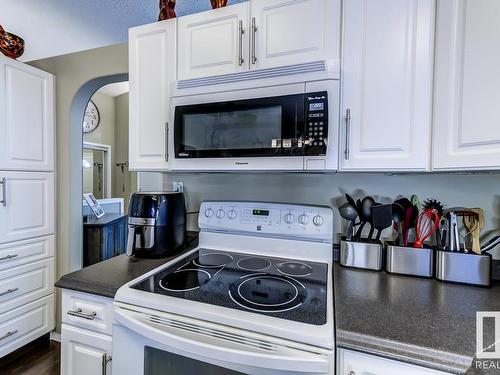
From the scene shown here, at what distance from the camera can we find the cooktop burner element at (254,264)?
122 cm

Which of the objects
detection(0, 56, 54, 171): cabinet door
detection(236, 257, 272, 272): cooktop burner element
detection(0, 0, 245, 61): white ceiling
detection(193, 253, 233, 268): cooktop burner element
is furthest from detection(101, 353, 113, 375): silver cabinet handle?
detection(0, 0, 245, 61): white ceiling

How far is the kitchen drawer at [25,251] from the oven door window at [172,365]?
152 centimetres

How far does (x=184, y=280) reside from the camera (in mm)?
1065

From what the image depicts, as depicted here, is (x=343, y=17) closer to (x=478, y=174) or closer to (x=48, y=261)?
(x=478, y=174)

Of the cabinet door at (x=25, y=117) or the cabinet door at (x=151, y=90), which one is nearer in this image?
the cabinet door at (x=151, y=90)

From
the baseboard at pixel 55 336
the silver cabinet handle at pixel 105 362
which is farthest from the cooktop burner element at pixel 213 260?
the baseboard at pixel 55 336

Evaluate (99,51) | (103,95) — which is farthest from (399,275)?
(103,95)

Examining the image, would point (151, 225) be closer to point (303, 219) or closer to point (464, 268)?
point (303, 219)

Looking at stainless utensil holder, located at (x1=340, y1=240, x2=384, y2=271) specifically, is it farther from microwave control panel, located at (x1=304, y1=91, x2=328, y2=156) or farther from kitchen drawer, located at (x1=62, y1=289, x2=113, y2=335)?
kitchen drawer, located at (x1=62, y1=289, x2=113, y2=335)

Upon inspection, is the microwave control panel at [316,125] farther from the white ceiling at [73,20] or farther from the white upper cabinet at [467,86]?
the white ceiling at [73,20]

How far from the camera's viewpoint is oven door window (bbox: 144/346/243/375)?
2.71 feet

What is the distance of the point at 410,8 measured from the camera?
999mm

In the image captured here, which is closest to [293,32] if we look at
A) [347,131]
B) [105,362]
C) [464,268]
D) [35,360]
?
[347,131]

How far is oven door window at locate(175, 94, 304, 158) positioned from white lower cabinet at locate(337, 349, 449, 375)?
0.70 metres
